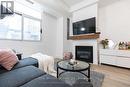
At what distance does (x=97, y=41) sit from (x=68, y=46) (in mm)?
1925

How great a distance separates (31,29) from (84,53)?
8.12ft

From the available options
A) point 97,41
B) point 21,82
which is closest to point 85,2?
point 97,41

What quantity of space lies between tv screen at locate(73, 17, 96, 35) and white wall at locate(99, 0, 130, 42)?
61 cm

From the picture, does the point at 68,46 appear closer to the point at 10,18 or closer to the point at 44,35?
the point at 44,35

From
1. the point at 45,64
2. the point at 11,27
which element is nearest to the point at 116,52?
the point at 45,64

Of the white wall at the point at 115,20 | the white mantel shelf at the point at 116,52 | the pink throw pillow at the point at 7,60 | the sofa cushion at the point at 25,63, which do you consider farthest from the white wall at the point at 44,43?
the white mantel shelf at the point at 116,52

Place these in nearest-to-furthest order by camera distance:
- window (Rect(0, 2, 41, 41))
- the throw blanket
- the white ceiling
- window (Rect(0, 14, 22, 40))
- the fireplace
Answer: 1. the throw blanket
2. window (Rect(0, 14, 22, 40))
3. window (Rect(0, 2, 41, 41))
4. the fireplace
5. the white ceiling

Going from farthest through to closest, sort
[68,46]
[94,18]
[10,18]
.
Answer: [68,46] → [94,18] → [10,18]

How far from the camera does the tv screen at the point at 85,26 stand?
425cm

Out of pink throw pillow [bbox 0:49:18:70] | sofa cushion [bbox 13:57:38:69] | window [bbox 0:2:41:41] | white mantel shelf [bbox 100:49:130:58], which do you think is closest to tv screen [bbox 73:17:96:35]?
white mantel shelf [bbox 100:49:130:58]

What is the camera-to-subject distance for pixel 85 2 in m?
4.53

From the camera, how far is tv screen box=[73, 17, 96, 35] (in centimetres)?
425

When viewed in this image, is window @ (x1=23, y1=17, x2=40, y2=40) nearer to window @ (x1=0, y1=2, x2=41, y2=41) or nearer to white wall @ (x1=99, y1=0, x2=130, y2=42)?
window @ (x1=0, y1=2, x2=41, y2=41)

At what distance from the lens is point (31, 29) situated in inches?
175
